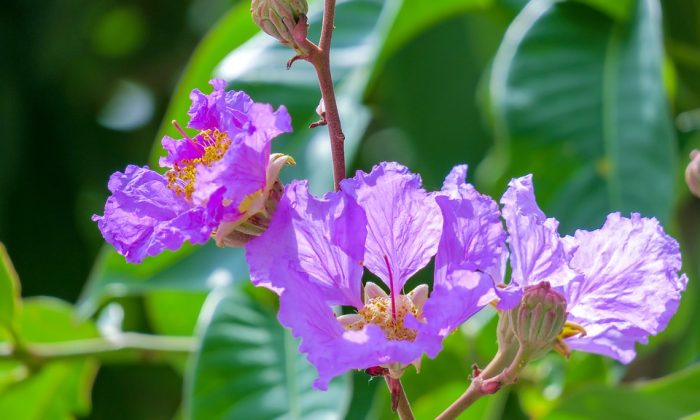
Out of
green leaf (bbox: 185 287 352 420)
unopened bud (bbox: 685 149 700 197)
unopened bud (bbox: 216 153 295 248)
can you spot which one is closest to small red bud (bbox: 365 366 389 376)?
unopened bud (bbox: 216 153 295 248)

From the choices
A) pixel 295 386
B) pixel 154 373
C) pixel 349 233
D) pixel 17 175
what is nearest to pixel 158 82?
pixel 17 175

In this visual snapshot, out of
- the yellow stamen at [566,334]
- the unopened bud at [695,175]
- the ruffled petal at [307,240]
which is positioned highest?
the ruffled petal at [307,240]

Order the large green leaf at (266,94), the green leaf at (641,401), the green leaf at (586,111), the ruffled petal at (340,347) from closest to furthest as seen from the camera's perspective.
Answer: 1. the ruffled petal at (340,347)
2. the green leaf at (641,401)
3. the green leaf at (586,111)
4. the large green leaf at (266,94)

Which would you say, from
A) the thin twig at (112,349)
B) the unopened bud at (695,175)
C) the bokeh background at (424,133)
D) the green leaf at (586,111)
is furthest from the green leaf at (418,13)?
the unopened bud at (695,175)

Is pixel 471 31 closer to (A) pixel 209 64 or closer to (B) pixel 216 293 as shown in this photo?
(A) pixel 209 64

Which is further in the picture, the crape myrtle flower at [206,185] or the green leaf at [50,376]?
the green leaf at [50,376]

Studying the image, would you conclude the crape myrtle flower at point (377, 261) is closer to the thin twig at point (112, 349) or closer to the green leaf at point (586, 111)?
the green leaf at point (586, 111)

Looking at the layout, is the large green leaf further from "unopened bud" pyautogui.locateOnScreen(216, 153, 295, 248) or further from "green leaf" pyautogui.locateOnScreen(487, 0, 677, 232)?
"unopened bud" pyautogui.locateOnScreen(216, 153, 295, 248)
